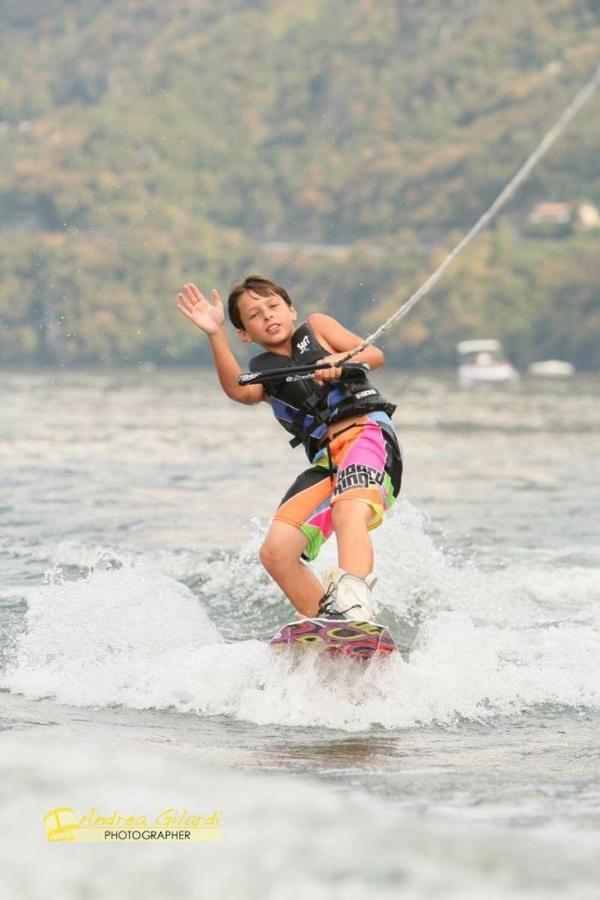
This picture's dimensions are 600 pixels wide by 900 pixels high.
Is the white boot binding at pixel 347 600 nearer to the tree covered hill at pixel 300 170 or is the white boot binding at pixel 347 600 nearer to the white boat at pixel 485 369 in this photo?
the white boat at pixel 485 369

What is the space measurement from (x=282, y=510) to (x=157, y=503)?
8.56m

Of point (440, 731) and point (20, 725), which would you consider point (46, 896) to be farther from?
point (440, 731)

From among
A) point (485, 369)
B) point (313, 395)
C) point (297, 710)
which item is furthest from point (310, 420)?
point (485, 369)

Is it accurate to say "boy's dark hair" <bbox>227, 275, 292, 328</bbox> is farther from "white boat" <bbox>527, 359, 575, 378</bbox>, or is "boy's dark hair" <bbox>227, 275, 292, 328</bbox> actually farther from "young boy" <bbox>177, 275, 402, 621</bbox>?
"white boat" <bbox>527, 359, 575, 378</bbox>

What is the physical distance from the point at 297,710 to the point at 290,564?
92cm

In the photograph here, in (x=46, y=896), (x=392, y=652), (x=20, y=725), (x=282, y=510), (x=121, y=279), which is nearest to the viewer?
(x=46, y=896)

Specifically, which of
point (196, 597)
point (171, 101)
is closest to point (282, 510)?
point (196, 597)

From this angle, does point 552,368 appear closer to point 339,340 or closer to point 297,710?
point 339,340

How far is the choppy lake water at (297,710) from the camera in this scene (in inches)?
163

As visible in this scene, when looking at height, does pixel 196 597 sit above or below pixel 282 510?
below

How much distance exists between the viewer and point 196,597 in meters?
9.66

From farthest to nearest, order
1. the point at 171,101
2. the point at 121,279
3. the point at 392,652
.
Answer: the point at 171,101 → the point at 121,279 → the point at 392,652

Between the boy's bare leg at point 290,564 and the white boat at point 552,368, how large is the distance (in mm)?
68072
